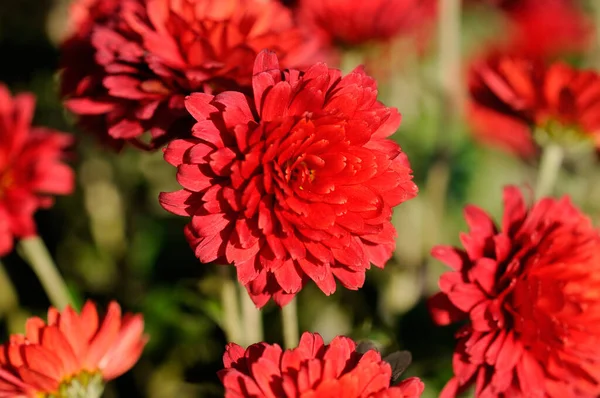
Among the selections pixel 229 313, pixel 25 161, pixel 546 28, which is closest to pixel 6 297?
pixel 25 161

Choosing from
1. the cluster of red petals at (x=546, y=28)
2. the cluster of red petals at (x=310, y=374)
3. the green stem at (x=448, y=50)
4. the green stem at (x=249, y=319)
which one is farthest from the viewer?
the cluster of red petals at (x=546, y=28)

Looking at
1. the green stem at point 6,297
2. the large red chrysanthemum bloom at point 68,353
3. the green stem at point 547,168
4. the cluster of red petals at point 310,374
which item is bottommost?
the green stem at point 6,297

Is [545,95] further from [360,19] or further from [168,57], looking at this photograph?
[168,57]

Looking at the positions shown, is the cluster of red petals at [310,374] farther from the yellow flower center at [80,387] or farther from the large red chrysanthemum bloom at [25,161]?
the large red chrysanthemum bloom at [25,161]

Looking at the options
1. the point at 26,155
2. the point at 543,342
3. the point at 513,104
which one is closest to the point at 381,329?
the point at 543,342

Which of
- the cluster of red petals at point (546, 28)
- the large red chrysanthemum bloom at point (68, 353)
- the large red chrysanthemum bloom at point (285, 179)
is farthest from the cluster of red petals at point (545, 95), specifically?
the cluster of red petals at point (546, 28)

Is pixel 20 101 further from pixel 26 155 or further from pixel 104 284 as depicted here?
pixel 104 284
